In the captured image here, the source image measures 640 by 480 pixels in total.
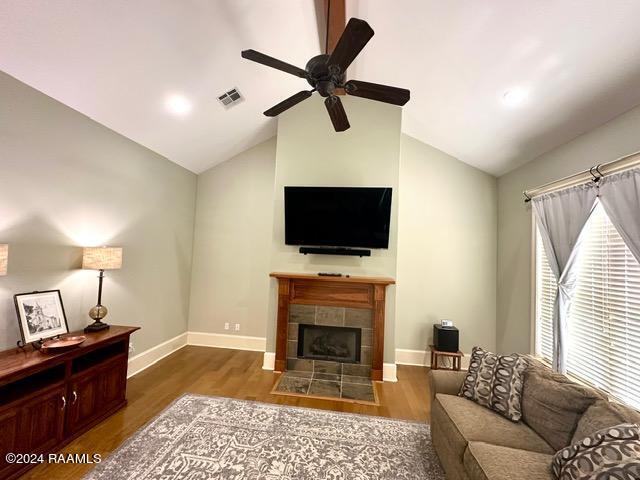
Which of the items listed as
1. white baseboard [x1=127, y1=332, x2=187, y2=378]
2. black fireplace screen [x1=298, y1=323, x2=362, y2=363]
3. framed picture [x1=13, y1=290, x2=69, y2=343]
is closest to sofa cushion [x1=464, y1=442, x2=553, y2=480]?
black fireplace screen [x1=298, y1=323, x2=362, y2=363]

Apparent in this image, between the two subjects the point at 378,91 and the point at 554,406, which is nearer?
the point at 554,406

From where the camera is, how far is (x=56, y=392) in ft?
6.64

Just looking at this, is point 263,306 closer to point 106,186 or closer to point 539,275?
point 106,186

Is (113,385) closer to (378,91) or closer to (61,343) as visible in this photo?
(61,343)

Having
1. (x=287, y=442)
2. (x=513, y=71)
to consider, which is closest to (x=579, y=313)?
(x=513, y=71)

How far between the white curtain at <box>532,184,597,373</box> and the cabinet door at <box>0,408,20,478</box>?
4.31 m

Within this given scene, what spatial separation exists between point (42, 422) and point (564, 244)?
180 inches

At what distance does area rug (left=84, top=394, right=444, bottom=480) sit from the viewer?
1.89m

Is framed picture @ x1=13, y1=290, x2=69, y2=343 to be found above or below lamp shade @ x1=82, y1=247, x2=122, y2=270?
below

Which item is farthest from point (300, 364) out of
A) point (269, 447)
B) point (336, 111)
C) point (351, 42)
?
point (351, 42)

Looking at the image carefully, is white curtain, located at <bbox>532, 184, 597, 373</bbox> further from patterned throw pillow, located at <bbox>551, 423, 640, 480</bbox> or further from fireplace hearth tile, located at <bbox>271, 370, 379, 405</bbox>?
fireplace hearth tile, located at <bbox>271, 370, 379, 405</bbox>

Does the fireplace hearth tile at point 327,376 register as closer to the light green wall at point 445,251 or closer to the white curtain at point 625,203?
the light green wall at point 445,251

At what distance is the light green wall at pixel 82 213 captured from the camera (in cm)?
213

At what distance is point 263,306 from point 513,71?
416 centimetres
